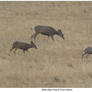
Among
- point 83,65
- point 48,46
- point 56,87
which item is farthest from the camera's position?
point 48,46

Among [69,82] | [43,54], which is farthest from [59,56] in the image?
[69,82]

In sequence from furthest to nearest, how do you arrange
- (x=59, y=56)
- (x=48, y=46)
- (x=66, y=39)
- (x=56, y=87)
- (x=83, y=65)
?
(x=66, y=39) < (x=48, y=46) < (x=59, y=56) < (x=83, y=65) < (x=56, y=87)

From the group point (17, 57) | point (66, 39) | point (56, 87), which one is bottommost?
point (56, 87)

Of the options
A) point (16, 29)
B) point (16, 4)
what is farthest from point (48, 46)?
point (16, 4)

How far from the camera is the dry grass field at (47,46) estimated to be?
54.5ft

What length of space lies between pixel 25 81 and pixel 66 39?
29.8 feet

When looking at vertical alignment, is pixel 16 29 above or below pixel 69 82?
above

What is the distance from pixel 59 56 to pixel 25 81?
14.5 feet

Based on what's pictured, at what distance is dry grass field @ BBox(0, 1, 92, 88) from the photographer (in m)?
16.6

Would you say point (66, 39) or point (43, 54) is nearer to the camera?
point (43, 54)

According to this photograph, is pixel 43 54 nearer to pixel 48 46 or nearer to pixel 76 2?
pixel 48 46

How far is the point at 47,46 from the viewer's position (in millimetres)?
22250

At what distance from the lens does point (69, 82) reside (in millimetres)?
16578

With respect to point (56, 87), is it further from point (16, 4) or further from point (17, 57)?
point (16, 4)
